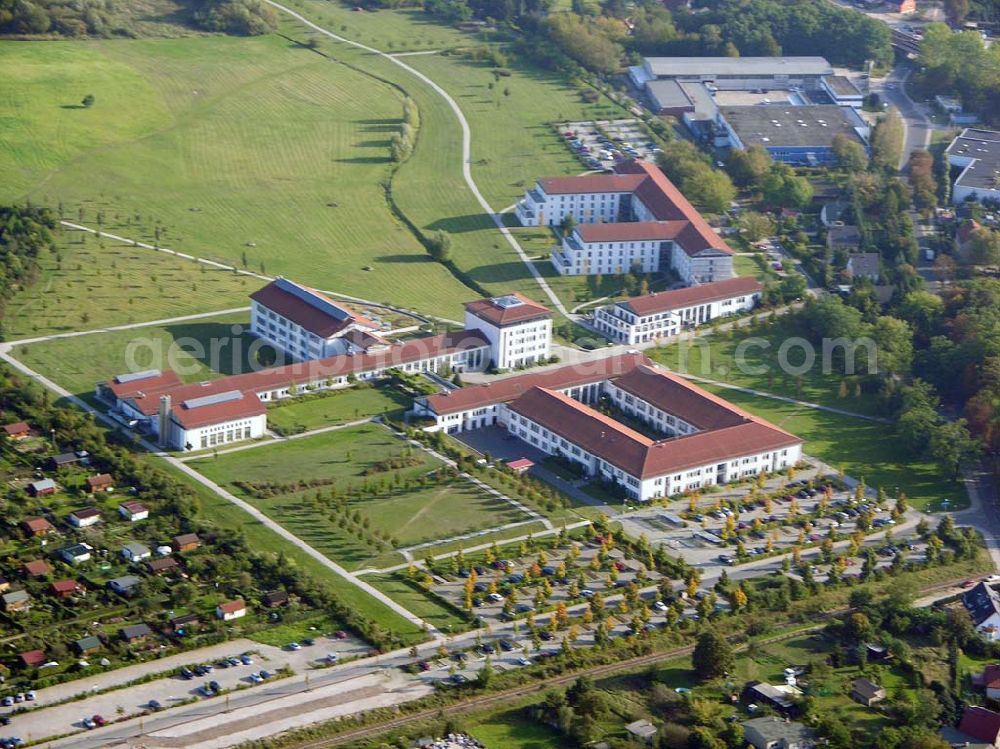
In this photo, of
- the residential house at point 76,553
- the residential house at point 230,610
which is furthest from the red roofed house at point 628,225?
the residential house at point 230,610

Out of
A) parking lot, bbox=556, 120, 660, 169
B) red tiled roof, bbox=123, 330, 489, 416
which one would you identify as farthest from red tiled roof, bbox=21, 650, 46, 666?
parking lot, bbox=556, 120, 660, 169

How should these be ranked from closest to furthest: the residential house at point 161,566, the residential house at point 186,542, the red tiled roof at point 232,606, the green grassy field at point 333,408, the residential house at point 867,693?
the residential house at point 867,693, the red tiled roof at point 232,606, the residential house at point 161,566, the residential house at point 186,542, the green grassy field at point 333,408

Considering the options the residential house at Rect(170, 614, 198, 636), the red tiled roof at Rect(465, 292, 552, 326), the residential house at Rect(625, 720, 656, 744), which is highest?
the red tiled roof at Rect(465, 292, 552, 326)

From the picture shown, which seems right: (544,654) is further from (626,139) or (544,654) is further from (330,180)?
(626,139)

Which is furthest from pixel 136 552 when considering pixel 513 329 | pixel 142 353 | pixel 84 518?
pixel 513 329

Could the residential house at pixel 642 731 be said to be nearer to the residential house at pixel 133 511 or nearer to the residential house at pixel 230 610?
the residential house at pixel 230 610

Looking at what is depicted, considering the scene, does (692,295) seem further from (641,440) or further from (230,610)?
(230,610)

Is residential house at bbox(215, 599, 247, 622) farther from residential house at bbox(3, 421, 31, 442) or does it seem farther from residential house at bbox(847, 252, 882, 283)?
residential house at bbox(847, 252, 882, 283)
